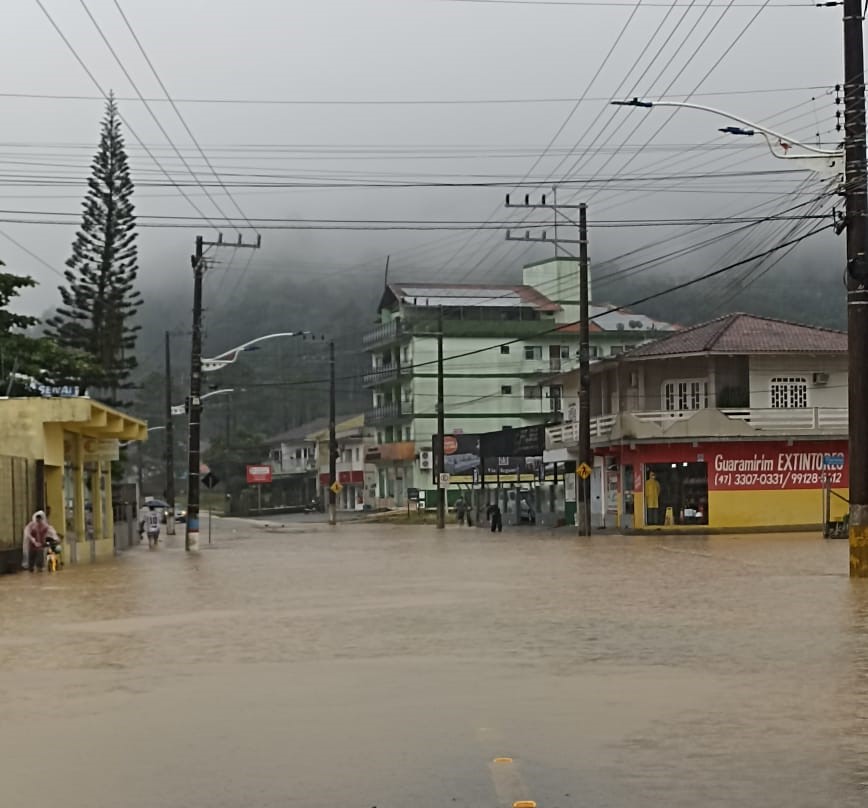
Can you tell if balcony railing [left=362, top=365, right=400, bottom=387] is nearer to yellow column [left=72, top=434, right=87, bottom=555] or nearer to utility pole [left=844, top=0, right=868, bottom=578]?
yellow column [left=72, top=434, right=87, bottom=555]

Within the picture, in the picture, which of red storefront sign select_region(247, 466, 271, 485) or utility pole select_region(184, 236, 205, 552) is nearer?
utility pole select_region(184, 236, 205, 552)

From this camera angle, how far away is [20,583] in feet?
96.9

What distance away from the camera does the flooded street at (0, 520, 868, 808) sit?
8.94 meters

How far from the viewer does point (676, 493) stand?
182 feet

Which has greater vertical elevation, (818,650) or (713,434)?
(713,434)

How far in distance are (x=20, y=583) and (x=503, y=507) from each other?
48213 mm

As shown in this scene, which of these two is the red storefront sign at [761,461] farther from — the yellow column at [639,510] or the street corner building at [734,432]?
the yellow column at [639,510]

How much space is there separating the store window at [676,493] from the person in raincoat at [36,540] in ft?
88.6

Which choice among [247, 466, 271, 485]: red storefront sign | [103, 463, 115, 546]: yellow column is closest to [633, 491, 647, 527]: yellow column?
[103, 463, 115, 546]: yellow column

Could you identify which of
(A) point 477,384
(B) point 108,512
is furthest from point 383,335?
(B) point 108,512

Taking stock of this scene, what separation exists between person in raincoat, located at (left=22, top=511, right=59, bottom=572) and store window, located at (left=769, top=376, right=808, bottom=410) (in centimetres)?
3064

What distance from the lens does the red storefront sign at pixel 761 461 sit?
54438 mm

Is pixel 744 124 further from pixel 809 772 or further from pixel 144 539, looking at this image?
pixel 144 539

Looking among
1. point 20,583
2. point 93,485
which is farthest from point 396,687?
point 93,485
